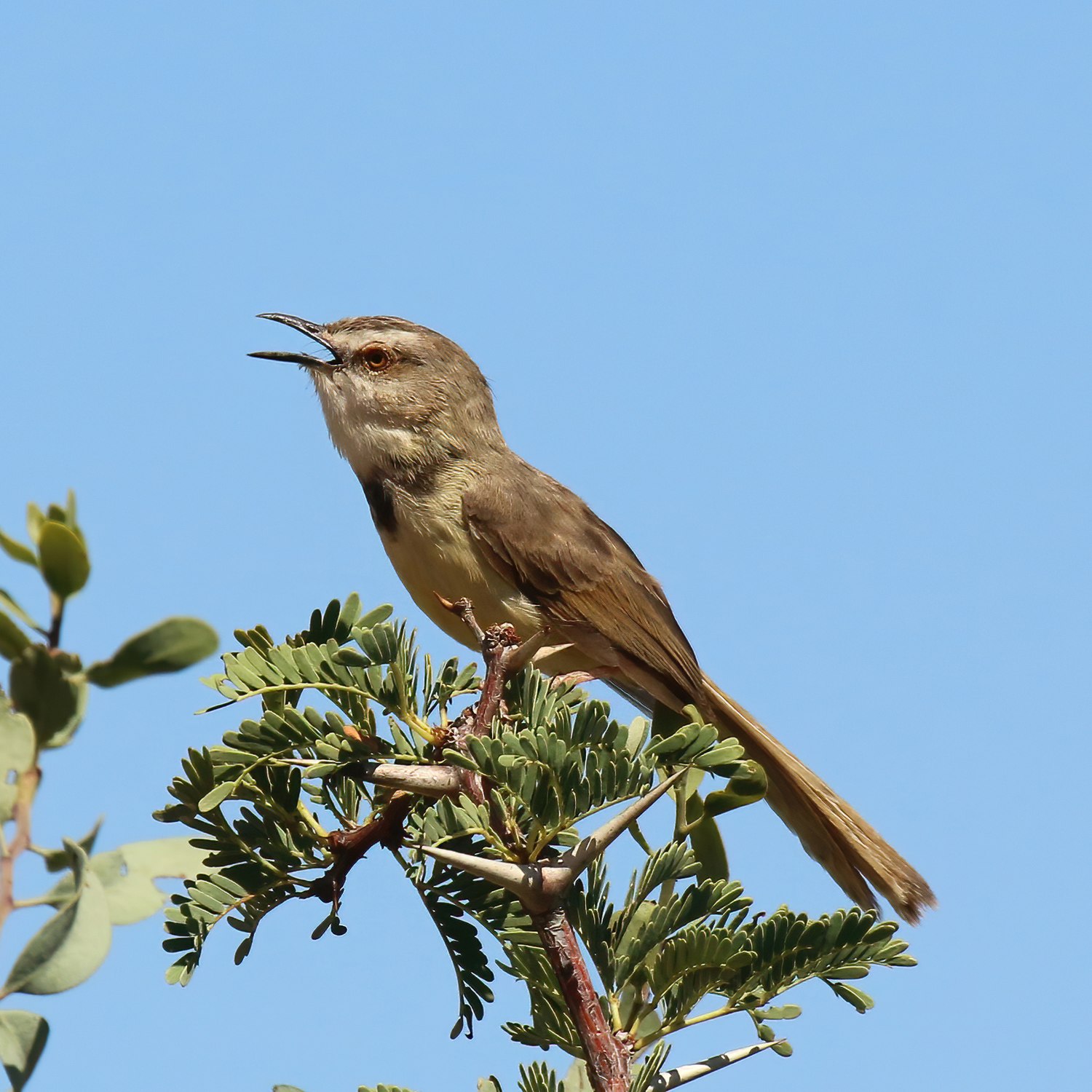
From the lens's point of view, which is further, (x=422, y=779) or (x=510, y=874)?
(x=422, y=779)

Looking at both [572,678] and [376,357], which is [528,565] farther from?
[376,357]

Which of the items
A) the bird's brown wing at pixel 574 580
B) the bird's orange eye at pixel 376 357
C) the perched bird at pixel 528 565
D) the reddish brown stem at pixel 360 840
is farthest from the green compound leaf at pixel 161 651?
the bird's orange eye at pixel 376 357

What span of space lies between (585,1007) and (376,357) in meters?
4.80

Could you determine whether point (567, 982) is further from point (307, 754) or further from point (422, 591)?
point (422, 591)

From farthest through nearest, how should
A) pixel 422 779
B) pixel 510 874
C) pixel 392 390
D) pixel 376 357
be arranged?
pixel 376 357 < pixel 392 390 < pixel 422 779 < pixel 510 874

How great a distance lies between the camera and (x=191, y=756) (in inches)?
99.6

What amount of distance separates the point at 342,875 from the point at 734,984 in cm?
80

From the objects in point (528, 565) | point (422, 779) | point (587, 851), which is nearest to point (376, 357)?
point (528, 565)

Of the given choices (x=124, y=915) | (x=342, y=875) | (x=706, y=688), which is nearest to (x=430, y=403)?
(x=706, y=688)

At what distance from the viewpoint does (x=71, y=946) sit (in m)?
1.01

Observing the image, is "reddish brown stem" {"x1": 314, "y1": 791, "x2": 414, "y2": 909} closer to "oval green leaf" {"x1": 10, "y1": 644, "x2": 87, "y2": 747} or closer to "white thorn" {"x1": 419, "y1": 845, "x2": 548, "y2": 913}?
"white thorn" {"x1": 419, "y1": 845, "x2": 548, "y2": 913}

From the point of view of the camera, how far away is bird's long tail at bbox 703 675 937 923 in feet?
14.9

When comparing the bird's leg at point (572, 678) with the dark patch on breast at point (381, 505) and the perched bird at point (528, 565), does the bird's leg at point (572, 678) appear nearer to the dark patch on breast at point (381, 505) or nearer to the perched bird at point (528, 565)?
the perched bird at point (528, 565)

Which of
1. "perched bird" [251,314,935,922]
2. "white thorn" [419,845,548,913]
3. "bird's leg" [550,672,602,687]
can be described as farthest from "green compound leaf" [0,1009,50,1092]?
"perched bird" [251,314,935,922]
